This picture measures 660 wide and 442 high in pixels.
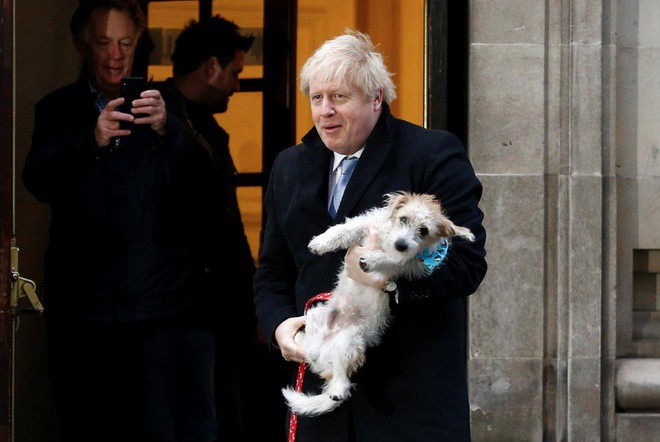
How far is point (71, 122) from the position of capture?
19.5 feet

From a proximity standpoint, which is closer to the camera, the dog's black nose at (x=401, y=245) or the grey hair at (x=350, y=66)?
the dog's black nose at (x=401, y=245)

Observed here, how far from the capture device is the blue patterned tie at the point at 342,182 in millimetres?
3551

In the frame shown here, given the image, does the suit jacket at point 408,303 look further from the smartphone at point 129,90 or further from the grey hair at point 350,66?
the smartphone at point 129,90

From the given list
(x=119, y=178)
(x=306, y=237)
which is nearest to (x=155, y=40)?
(x=119, y=178)

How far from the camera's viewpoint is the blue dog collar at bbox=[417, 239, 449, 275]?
3.22m

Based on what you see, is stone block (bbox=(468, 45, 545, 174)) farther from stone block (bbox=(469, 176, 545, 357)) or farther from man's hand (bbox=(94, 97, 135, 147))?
man's hand (bbox=(94, 97, 135, 147))

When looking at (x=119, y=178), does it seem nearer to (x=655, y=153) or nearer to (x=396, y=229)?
(x=655, y=153)

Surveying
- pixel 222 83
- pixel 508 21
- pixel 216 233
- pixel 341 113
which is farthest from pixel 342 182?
pixel 222 83

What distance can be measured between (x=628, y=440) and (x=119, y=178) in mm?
2759

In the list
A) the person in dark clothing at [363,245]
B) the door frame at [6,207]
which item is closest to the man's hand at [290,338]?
the person in dark clothing at [363,245]

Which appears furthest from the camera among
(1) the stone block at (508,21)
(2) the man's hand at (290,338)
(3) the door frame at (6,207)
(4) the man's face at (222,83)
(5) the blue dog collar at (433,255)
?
(4) the man's face at (222,83)

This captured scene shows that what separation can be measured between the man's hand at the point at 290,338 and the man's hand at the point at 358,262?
304 mm

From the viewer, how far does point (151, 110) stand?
5.78m

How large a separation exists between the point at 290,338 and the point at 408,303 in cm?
41
